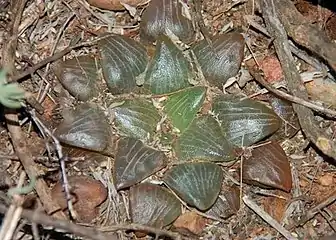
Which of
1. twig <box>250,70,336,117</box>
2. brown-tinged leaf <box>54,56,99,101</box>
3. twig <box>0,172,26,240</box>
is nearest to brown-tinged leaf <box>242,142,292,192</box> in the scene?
twig <box>250,70,336,117</box>

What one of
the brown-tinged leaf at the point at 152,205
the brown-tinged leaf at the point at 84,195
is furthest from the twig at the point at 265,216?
the brown-tinged leaf at the point at 84,195

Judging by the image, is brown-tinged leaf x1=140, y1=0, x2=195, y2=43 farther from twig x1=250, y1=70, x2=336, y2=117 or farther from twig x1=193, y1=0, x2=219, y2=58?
twig x1=250, y1=70, x2=336, y2=117

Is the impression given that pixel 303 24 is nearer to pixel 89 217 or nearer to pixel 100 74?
pixel 100 74

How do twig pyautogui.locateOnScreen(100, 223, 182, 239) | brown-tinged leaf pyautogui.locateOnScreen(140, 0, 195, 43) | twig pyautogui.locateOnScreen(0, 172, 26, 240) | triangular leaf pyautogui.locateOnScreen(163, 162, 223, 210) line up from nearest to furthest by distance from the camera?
1. twig pyautogui.locateOnScreen(0, 172, 26, 240)
2. twig pyautogui.locateOnScreen(100, 223, 182, 239)
3. triangular leaf pyautogui.locateOnScreen(163, 162, 223, 210)
4. brown-tinged leaf pyautogui.locateOnScreen(140, 0, 195, 43)

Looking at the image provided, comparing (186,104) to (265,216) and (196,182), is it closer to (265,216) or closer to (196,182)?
(196,182)

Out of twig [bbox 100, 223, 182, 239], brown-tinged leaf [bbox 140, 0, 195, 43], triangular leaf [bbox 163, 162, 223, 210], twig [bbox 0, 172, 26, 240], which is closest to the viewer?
twig [bbox 0, 172, 26, 240]

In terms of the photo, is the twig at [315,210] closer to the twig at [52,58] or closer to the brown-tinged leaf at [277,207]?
the brown-tinged leaf at [277,207]

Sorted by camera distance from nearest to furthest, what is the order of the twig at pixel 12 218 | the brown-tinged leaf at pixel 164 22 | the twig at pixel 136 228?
the twig at pixel 12 218
the twig at pixel 136 228
the brown-tinged leaf at pixel 164 22

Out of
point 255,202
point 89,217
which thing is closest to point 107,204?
point 89,217
